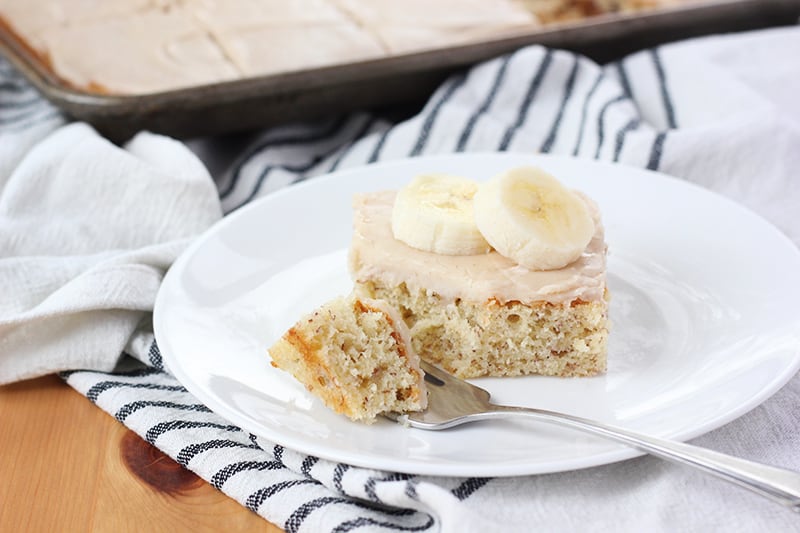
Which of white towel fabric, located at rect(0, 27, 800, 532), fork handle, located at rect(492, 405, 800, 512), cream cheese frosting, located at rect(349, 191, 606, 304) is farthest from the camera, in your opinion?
cream cheese frosting, located at rect(349, 191, 606, 304)

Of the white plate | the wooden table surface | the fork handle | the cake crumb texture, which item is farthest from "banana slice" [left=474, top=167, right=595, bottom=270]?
the wooden table surface

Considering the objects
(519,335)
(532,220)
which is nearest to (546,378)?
(519,335)

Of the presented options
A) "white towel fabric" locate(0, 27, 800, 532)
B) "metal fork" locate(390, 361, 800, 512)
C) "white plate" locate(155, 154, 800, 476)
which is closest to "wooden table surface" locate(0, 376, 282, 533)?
"white towel fabric" locate(0, 27, 800, 532)

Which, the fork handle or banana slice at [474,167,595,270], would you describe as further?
banana slice at [474,167,595,270]

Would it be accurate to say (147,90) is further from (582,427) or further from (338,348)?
(582,427)

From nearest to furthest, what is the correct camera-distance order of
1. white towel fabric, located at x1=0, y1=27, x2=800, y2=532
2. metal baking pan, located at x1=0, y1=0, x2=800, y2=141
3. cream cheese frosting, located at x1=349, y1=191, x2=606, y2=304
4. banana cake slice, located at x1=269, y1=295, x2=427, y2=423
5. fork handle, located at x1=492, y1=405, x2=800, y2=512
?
1. fork handle, located at x1=492, y1=405, x2=800, y2=512
2. white towel fabric, located at x1=0, y1=27, x2=800, y2=532
3. banana cake slice, located at x1=269, y1=295, x2=427, y2=423
4. cream cheese frosting, located at x1=349, y1=191, x2=606, y2=304
5. metal baking pan, located at x1=0, y1=0, x2=800, y2=141

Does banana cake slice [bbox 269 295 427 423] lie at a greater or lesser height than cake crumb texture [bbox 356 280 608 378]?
greater

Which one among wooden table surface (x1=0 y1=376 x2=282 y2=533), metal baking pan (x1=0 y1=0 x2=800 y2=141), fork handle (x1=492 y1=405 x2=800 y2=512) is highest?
fork handle (x1=492 y1=405 x2=800 y2=512)

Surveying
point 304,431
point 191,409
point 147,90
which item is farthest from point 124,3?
point 304,431

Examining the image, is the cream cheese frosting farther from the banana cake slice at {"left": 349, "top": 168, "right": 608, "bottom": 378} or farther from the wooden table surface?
the wooden table surface
